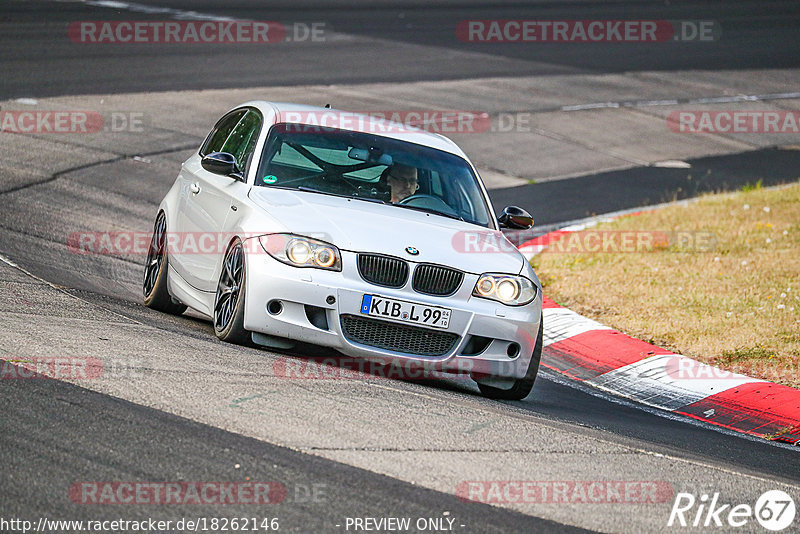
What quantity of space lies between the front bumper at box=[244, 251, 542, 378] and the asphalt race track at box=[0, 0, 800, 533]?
23 centimetres

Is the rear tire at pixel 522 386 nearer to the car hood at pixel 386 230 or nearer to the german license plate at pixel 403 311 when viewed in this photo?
the car hood at pixel 386 230

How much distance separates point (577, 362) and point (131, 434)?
16.7ft

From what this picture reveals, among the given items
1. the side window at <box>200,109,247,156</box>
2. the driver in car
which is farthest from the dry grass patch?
the side window at <box>200,109,247,156</box>

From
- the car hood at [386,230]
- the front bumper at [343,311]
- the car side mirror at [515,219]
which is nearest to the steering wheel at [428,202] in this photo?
the car hood at [386,230]

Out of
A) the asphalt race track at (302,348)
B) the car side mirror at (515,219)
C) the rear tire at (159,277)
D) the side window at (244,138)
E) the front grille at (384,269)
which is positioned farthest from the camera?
the rear tire at (159,277)

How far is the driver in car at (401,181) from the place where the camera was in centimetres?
811

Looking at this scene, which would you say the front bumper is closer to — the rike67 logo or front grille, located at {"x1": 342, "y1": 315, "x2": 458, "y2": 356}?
front grille, located at {"x1": 342, "y1": 315, "x2": 458, "y2": 356}

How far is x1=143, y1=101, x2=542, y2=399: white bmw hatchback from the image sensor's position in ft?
22.7

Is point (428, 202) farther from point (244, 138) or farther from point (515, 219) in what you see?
point (244, 138)

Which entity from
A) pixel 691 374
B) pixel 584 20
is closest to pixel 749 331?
pixel 691 374

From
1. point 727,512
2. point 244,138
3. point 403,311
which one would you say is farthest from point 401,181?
point 727,512

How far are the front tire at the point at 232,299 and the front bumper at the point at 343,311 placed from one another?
110 millimetres

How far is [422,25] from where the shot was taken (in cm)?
2864

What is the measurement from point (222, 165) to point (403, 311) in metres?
1.82
